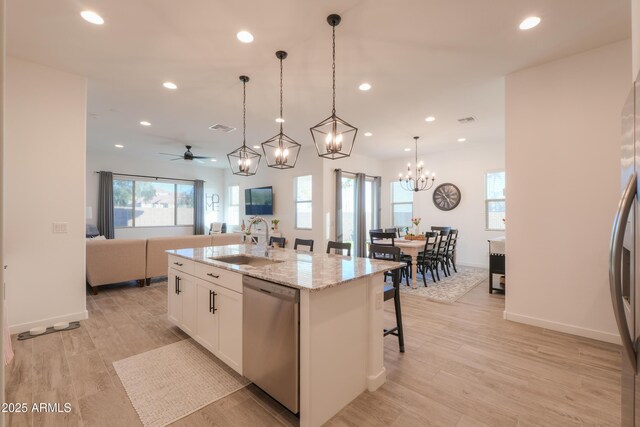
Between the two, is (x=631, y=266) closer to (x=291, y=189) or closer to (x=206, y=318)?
(x=206, y=318)

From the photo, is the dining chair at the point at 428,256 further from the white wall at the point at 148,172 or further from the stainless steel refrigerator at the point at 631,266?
the white wall at the point at 148,172

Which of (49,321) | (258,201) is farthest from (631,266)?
(258,201)

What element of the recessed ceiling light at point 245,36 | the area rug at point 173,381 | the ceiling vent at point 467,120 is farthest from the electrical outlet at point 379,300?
the ceiling vent at point 467,120

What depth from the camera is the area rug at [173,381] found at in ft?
6.43

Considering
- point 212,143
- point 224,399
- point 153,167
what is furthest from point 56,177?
point 153,167

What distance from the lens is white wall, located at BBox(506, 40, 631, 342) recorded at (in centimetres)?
290

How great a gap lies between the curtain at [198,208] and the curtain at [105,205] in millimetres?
2330

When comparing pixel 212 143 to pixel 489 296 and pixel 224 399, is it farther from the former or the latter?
pixel 489 296

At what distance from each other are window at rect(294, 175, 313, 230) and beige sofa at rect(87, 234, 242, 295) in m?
2.58

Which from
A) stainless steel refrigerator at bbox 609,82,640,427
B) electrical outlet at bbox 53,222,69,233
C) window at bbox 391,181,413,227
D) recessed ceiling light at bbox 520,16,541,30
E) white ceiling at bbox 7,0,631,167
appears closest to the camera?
stainless steel refrigerator at bbox 609,82,640,427

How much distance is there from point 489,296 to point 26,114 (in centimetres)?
653

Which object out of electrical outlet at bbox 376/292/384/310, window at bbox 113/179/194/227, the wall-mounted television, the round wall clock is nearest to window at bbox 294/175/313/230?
the wall-mounted television

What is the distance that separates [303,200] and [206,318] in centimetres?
500

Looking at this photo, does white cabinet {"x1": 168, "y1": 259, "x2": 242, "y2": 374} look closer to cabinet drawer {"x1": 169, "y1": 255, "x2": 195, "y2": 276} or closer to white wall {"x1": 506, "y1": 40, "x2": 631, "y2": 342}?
cabinet drawer {"x1": 169, "y1": 255, "x2": 195, "y2": 276}
